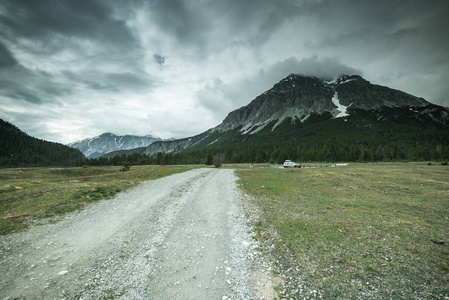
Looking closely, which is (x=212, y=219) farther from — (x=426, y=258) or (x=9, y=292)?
(x=426, y=258)

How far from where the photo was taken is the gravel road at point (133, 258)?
17.9ft

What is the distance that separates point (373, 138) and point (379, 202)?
225 metres

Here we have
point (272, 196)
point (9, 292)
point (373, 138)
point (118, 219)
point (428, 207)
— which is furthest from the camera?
point (373, 138)

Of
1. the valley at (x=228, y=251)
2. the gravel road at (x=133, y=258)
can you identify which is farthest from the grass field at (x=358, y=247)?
the gravel road at (x=133, y=258)

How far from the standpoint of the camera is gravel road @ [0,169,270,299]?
5.47m

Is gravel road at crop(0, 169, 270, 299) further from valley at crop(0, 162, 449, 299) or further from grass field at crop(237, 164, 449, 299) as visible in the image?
grass field at crop(237, 164, 449, 299)

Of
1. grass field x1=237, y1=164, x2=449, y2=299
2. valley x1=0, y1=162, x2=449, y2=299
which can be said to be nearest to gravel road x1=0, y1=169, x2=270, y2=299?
valley x1=0, y1=162, x2=449, y2=299

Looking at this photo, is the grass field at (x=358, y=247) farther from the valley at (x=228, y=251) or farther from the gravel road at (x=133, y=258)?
the gravel road at (x=133, y=258)

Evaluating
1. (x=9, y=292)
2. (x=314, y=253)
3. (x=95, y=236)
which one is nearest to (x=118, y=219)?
(x=95, y=236)

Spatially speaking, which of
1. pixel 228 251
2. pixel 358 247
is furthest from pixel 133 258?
pixel 358 247

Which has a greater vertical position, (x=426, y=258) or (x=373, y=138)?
(x=373, y=138)

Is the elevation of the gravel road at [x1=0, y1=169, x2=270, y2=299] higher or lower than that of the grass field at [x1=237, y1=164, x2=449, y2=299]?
lower

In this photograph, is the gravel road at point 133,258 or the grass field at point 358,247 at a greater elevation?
the grass field at point 358,247

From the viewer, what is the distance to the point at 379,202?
614 inches
